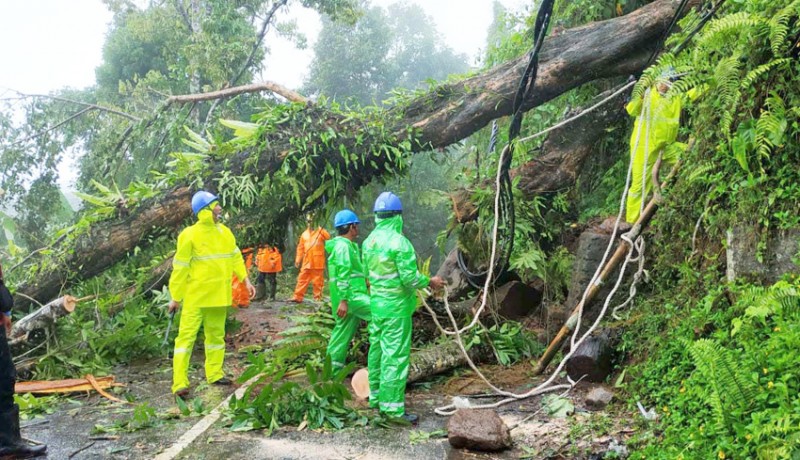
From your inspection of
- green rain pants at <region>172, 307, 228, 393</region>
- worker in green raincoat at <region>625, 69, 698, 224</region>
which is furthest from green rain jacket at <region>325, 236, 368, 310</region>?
worker in green raincoat at <region>625, 69, 698, 224</region>

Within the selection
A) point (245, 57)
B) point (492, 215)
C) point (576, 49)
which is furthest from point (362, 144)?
point (245, 57)

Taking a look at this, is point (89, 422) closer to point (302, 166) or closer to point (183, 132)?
point (302, 166)

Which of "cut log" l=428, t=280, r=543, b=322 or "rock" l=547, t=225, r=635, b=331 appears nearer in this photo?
"rock" l=547, t=225, r=635, b=331

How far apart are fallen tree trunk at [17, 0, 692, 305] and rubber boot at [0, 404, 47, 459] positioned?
341 centimetres

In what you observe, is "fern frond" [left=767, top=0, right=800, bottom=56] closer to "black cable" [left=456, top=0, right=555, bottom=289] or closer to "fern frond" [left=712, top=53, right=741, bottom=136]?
"fern frond" [left=712, top=53, right=741, bottom=136]

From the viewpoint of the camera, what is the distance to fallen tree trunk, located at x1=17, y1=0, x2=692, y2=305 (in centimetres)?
743

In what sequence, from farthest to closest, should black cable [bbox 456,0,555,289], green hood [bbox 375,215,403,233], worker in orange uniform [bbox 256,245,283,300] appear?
worker in orange uniform [bbox 256,245,283,300] → green hood [bbox 375,215,403,233] → black cable [bbox 456,0,555,289]

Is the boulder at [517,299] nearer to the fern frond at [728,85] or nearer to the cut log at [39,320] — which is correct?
the fern frond at [728,85]

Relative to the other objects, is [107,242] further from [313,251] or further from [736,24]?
[736,24]

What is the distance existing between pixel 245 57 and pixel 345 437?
1517 centimetres

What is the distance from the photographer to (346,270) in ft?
19.7

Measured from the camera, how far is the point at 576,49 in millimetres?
7711

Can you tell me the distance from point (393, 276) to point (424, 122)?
3.03m

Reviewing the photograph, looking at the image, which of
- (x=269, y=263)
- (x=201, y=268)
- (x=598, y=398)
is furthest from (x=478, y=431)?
(x=269, y=263)
